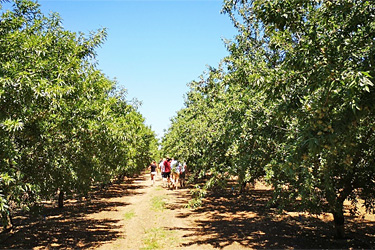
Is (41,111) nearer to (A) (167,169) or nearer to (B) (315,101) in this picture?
(B) (315,101)

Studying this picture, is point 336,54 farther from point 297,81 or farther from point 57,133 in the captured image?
point 57,133

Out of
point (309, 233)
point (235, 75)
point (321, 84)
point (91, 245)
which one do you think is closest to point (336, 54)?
point (321, 84)

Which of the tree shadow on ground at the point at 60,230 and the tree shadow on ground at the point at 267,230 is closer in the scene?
the tree shadow on ground at the point at 267,230

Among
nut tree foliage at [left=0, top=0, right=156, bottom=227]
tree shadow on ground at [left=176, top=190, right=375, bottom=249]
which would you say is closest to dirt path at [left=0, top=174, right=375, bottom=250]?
tree shadow on ground at [left=176, top=190, right=375, bottom=249]

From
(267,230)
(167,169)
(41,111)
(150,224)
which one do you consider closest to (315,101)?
(41,111)

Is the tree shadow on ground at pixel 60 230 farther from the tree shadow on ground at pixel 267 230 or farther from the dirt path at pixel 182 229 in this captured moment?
the tree shadow on ground at pixel 267 230

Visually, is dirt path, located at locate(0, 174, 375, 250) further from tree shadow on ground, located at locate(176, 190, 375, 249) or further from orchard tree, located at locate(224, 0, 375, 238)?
orchard tree, located at locate(224, 0, 375, 238)

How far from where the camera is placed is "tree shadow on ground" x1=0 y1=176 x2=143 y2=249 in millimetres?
9055

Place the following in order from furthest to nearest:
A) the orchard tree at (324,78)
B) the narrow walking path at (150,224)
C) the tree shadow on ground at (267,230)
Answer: the narrow walking path at (150,224) < the tree shadow on ground at (267,230) < the orchard tree at (324,78)

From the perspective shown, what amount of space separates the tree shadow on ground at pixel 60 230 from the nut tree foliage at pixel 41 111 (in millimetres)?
1571

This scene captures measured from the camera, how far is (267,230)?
1019cm

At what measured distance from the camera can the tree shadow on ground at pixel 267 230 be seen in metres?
8.63

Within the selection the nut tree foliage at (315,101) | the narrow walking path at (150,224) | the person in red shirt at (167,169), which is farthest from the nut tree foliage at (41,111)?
the person in red shirt at (167,169)

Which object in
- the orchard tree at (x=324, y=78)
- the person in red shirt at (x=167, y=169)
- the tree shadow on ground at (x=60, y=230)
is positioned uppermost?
the orchard tree at (x=324, y=78)
